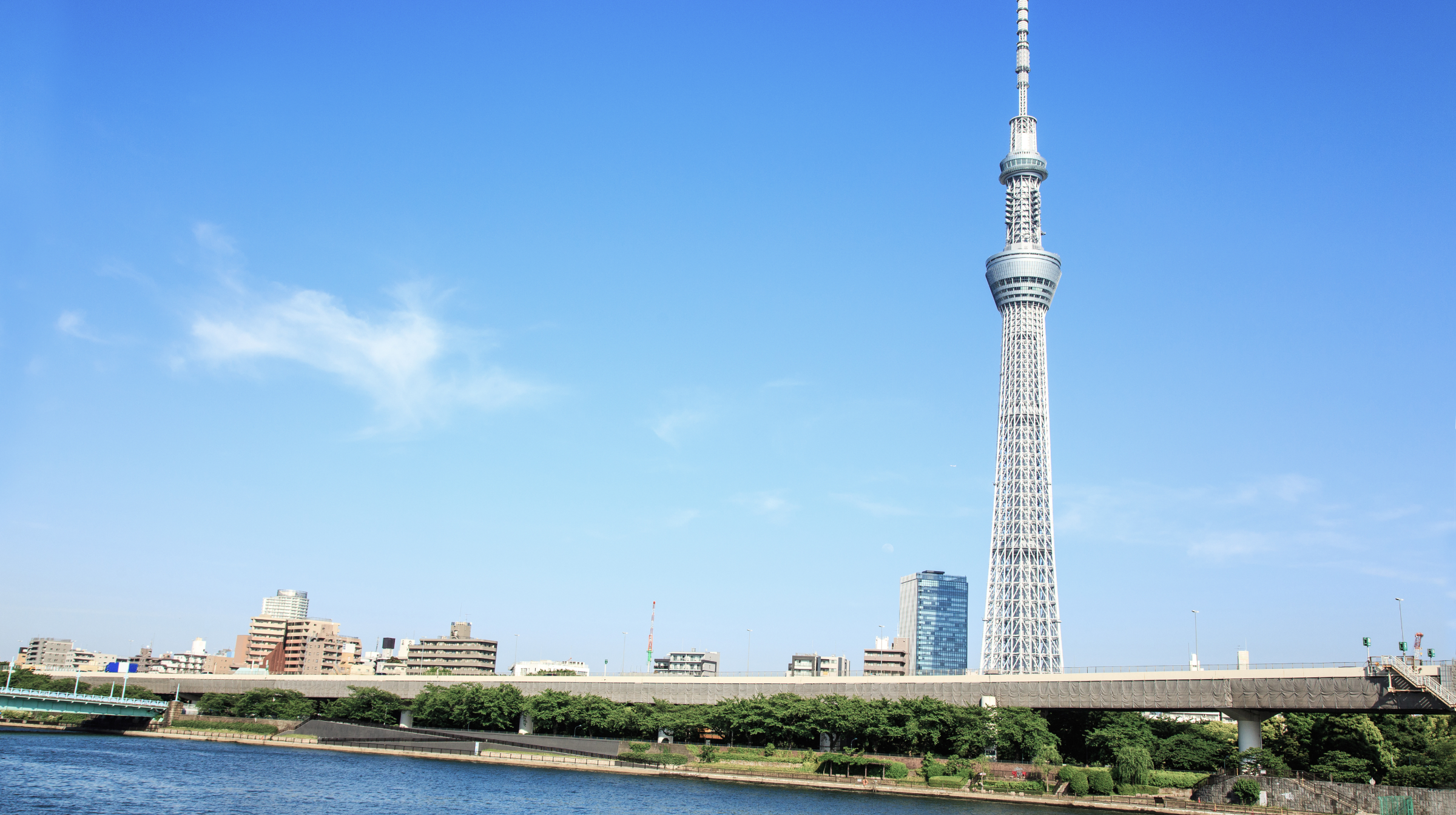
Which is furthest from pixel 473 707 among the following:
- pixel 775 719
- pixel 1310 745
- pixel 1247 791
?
pixel 1310 745

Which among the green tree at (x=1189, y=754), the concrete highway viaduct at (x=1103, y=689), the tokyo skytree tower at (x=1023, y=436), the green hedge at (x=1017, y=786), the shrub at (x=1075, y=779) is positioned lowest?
the green hedge at (x=1017, y=786)

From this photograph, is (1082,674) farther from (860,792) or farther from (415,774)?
(415,774)

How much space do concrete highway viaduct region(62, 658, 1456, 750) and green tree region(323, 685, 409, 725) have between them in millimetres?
2592

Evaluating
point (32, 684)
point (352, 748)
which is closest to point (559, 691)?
point (352, 748)

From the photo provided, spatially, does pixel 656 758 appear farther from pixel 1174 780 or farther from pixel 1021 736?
pixel 1174 780

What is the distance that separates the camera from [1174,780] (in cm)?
7556

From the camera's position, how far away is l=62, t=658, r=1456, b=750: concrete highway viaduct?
2724 inches

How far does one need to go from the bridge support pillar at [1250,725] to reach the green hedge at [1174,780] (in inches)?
153

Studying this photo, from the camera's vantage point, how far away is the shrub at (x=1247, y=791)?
6650 cm

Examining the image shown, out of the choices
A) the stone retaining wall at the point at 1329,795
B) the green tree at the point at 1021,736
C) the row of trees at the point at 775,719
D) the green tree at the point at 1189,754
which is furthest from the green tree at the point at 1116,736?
the stone retaining wall at the point at 1329,795

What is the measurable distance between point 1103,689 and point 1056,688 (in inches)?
157

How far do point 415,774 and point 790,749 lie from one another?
31097 millimetres

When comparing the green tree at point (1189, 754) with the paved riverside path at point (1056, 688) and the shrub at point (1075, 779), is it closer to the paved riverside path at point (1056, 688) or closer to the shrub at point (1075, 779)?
the paved riverside path at point (1056, 688)

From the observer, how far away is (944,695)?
91562 millimetres
